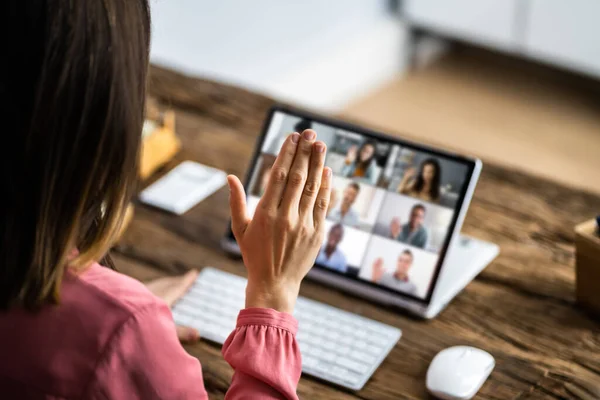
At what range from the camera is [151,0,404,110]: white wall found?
2867 mm

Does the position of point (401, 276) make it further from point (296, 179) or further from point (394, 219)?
point (296, 179)

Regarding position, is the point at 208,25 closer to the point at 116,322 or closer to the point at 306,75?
the point at 306,75

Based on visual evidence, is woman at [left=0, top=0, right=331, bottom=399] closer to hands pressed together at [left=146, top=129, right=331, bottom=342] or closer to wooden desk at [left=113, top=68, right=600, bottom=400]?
hands pressed together at [left=146, top=129, right=331, bottom=342]

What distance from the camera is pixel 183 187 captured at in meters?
1.50

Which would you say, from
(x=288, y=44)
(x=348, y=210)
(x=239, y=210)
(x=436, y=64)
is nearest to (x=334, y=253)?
(x=348, y=210)

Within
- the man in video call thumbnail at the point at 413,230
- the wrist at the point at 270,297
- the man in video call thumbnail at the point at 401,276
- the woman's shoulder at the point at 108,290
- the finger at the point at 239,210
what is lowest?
the man in video call thumbnail at the point at 401,276

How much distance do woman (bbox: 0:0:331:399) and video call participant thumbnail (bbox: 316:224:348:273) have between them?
0.25m

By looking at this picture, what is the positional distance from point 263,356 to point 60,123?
0.37 meters

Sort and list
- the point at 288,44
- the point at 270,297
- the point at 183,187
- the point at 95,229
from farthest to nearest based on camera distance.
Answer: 1. the point at 288,44
2. the point at 183,187
3. the point at 270,297
4. the point at 95,229

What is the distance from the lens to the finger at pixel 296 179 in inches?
38.3

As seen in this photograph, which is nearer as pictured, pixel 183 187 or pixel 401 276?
pixel 401 276

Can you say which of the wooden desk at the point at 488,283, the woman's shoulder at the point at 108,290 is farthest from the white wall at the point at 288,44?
the woman's shoulder at the point at 108,290

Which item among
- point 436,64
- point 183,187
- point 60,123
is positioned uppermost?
point 60,123

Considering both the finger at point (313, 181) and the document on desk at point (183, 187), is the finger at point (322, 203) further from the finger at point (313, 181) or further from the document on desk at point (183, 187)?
the document on desk at point (183, 187)
